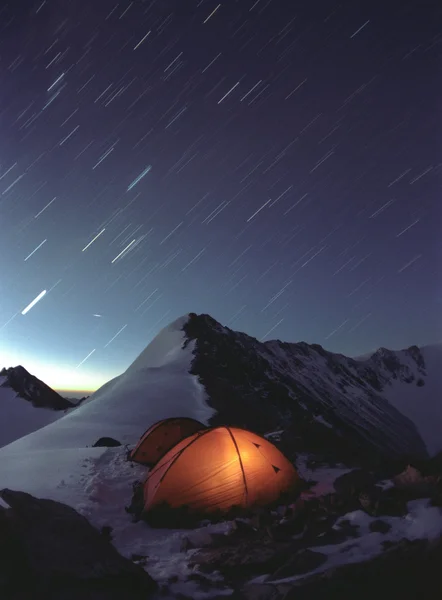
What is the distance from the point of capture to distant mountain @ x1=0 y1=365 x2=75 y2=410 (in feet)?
330

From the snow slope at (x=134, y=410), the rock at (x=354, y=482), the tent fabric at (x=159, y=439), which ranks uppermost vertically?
the snow slope at (x=134, y=410)

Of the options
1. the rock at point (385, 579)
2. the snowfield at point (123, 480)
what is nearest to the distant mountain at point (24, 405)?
the snowfield at point (123, 480)

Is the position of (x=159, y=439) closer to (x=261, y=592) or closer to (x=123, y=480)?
(x=123, y=480)

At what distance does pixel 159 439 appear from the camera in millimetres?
16656

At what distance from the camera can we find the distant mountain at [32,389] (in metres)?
100

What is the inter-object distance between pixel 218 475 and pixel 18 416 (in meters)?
97.5

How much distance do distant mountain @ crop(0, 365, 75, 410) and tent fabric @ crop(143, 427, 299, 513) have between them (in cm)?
9762

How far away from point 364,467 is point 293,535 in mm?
6281

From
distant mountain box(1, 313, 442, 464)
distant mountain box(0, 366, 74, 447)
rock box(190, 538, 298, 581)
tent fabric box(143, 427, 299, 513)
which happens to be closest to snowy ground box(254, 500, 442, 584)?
rock box(190, 538, 298, 581)

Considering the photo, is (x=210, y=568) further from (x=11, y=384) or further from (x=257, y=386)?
(x=11, y=384)

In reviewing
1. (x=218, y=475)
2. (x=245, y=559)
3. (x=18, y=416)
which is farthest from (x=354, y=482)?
(x=18, y=416)

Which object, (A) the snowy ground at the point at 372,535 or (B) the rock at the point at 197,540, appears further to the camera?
(B) the rock at the point at 197,540

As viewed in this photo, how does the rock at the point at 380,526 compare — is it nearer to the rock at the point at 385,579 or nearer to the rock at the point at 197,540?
the rock at the point at 385,579

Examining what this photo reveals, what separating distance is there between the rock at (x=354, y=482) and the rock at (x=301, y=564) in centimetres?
380
